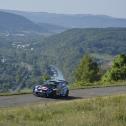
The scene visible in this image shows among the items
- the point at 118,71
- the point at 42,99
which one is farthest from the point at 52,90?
the point at 118,71

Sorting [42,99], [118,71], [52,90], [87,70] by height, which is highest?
[52,90]

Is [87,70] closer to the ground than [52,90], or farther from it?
closer to the ground

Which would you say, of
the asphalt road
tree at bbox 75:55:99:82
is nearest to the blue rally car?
the asphalt road

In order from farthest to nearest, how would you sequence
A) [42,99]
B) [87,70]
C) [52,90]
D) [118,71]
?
[87,70], [118,71], [52,90], [42,99]

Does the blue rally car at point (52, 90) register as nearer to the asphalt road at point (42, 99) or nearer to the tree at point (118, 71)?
the asphalt road at point (42, 99)

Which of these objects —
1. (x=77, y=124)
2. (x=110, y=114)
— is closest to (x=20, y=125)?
(x=77, y=124)

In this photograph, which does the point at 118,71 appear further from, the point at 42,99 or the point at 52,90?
the point at 42,99

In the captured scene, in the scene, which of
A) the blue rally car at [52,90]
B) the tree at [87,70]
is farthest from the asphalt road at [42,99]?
the tree at [87,70]

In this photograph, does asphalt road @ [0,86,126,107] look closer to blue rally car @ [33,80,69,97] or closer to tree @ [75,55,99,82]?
blue rally car @ [33,80,69,97]

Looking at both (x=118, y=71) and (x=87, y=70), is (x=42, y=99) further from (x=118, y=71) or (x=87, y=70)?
(x=87, y=70)

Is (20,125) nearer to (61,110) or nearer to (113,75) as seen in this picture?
(61,110)

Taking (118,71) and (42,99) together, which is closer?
(42,99)

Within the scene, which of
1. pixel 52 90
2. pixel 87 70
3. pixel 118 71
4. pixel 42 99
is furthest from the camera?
pixel 87 70

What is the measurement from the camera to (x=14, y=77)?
194 meters
